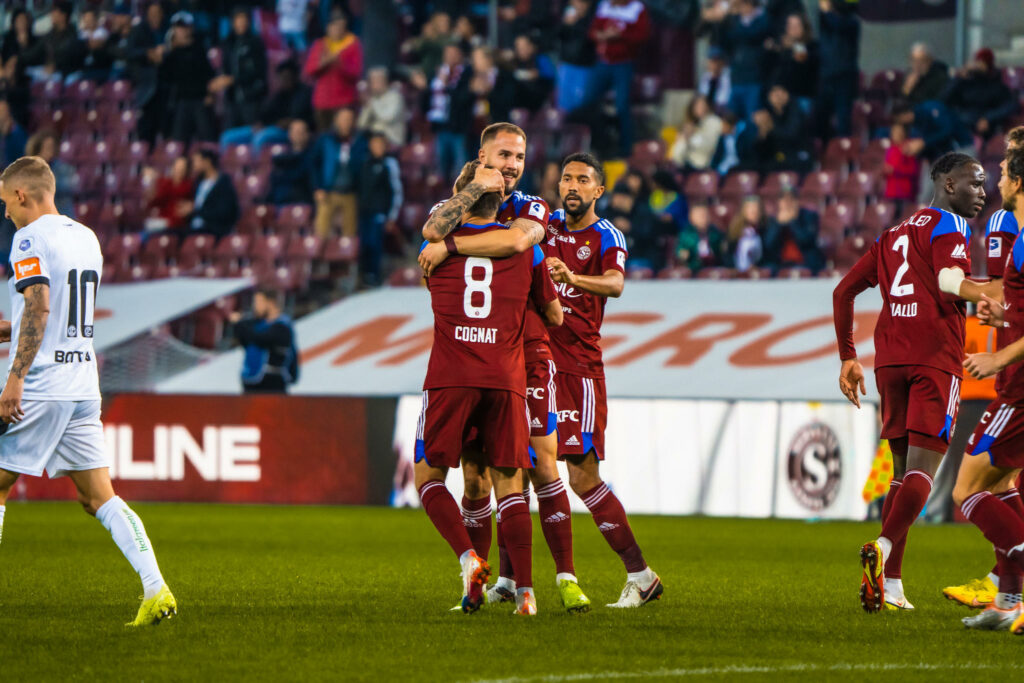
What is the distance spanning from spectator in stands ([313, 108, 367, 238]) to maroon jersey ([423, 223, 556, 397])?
12.5 metres

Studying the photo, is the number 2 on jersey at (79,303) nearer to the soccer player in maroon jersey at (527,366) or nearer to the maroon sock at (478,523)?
the soccer player in maroon jersey at (527,366)

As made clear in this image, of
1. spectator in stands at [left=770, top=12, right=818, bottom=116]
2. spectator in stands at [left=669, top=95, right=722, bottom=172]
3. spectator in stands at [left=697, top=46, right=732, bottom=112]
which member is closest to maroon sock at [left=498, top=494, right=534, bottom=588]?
spectator in stands at [left=770, top=12, right=818, bottom=116]

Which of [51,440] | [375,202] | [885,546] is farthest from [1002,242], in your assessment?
[375,202]

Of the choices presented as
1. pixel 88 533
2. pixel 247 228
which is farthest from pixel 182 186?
pixel 88 533

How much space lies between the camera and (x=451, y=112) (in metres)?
19.2

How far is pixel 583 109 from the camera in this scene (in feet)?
62.3

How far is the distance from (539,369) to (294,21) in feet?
52.4

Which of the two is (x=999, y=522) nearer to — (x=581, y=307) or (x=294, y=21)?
(x=581, y=307)

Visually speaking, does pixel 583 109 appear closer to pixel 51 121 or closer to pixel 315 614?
pixel 51 121

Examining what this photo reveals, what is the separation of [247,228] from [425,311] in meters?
4.06

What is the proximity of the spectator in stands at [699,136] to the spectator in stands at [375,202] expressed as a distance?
3.47 metres

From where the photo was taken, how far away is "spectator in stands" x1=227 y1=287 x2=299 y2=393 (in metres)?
16.2

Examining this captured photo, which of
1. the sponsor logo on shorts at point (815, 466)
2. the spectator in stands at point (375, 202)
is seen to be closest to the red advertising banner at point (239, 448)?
the spectator in stands at point (375, 202)

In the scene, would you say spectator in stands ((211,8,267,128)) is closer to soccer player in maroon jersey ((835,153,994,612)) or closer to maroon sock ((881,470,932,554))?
soccer player in maroon jersey ((835,153,994,612))
